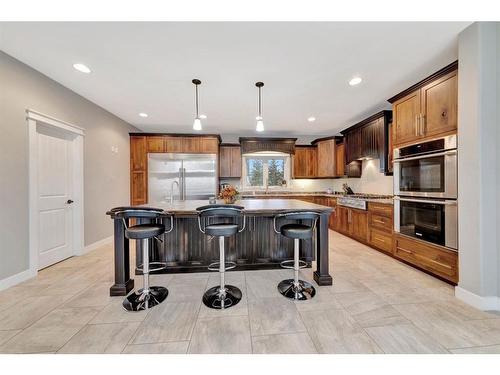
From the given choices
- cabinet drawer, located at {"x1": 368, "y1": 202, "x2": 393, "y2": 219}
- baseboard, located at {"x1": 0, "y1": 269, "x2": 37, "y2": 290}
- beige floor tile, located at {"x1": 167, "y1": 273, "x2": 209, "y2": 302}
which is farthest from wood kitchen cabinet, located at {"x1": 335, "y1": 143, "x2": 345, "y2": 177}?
baseboard, located at {"x1": 0, "y1": 269, "x2": 37, "y2": 290}

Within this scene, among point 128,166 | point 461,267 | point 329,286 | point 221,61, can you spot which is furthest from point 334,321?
point 128,166

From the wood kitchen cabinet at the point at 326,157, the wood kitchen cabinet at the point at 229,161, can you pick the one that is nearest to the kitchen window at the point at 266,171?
the wood kitchen cabinet at the point at 229,161

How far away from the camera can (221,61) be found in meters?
2.36

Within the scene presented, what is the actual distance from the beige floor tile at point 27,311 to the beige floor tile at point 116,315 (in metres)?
0.52

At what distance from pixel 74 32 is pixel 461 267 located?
4.41 metres

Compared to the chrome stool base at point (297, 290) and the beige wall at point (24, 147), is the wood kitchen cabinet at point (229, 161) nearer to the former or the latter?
the beige wall at point (24, 147)

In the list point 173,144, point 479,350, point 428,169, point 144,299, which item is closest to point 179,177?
point 173,144

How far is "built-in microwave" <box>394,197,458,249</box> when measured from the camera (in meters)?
2.26

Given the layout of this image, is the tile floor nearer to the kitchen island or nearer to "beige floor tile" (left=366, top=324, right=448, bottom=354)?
"beige floor tile" (left=366, top=324, right=448, bottom=354)

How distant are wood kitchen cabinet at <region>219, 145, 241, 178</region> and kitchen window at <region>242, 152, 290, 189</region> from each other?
46cm

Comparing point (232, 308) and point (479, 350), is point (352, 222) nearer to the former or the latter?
point (479, 350)

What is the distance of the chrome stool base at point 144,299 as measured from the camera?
6.43ft

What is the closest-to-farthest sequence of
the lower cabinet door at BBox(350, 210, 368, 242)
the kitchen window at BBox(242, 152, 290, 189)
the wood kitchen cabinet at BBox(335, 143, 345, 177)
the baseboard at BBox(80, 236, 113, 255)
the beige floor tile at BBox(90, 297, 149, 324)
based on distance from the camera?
the beige floor tile at BBox(90, 297, 149, 324) → the baseboard at BBox(80, 236, 113, 255) → the lower cabinet door at BBox(350, 210, 368, 242) → the wood kitchen cabinet at BBox(335, 143, 345, 177) → the kitchen window at BBox(242, 152, 290, 189)
